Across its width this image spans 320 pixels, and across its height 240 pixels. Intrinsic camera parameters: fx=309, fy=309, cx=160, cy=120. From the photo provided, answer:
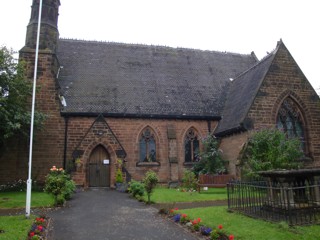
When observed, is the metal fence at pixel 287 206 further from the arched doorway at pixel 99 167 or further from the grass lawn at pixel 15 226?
the arched doorway at pixel 99 167

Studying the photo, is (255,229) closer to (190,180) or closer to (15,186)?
(190,180)

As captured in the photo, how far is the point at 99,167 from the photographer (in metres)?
20.3

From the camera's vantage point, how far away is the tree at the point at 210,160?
→ 66.1 ft

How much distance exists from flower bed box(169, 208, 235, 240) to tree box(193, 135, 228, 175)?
9811 mm

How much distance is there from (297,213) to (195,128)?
43.8ft

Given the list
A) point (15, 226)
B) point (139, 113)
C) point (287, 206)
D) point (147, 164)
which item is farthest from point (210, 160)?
point (15, 226)

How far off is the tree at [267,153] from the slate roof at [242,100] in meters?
1.52

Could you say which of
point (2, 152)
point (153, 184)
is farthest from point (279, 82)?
point (2, 152)

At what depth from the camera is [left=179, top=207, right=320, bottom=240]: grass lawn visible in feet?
24.5

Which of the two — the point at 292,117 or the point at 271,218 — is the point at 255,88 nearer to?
the point at 292,117

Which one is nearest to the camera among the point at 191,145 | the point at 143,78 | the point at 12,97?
the point at 12,97

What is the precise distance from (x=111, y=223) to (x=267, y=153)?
9.80m

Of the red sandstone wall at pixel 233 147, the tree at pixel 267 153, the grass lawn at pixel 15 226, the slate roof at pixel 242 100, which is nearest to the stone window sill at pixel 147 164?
the red sandstone wall at pixel 233 147

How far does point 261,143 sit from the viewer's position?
55.6 feet
